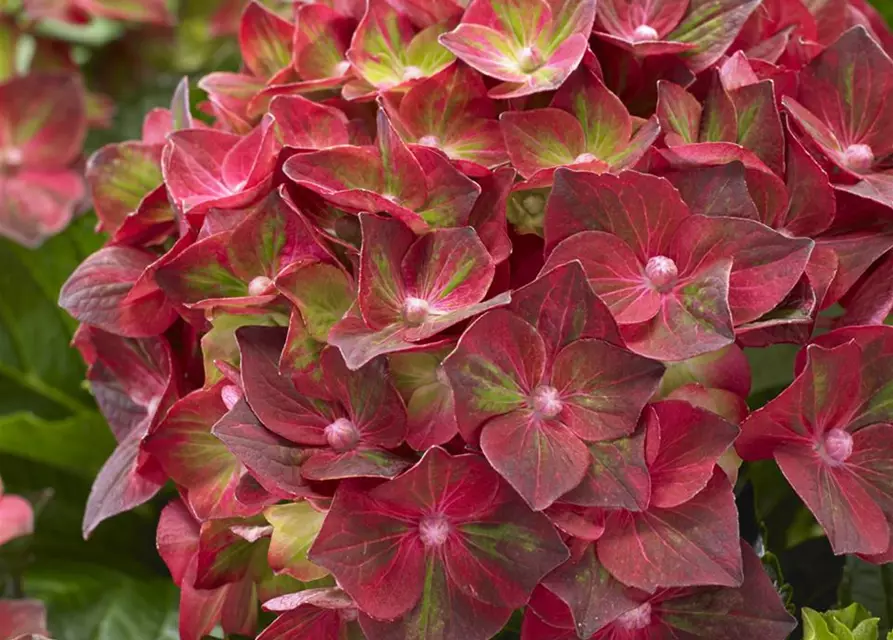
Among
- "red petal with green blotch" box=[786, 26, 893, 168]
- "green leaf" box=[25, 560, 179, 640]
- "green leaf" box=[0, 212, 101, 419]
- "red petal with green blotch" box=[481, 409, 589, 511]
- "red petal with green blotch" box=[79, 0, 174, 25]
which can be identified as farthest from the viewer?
"red petal with green blotch" box=[79, 0, 174, 25]

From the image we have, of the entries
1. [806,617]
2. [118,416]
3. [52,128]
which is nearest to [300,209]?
[118,416]

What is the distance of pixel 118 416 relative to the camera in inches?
22.0

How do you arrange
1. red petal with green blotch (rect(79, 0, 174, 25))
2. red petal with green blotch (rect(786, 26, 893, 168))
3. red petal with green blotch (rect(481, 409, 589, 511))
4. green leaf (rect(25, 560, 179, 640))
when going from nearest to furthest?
1. red petal with green blotch (rect(481, 409, 589, 511))
2. red petal with green blotch (rect(786, 26, 893, 168))
3. green leaf (rect(25, 560, 179, 640))
4. red petal with green blotch (rect(79, 0, 174, 25))

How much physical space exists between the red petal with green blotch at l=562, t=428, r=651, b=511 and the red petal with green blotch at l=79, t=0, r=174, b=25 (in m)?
0.75

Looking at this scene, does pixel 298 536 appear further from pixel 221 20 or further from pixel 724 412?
pixel 221 20

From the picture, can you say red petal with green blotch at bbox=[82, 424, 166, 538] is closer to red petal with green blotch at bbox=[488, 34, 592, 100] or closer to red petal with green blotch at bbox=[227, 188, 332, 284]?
red petal with green blotch at bbox=[227, 188, 332, 284]

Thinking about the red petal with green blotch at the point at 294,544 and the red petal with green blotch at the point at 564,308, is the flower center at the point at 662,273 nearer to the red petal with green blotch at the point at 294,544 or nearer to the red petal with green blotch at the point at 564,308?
the red petal with green blotch at the point at 564,308

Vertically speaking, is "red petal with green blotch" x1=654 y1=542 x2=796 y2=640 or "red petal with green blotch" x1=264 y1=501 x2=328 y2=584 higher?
"red petal with green blotch" x1=264 y1=501 x2=328 y2=584

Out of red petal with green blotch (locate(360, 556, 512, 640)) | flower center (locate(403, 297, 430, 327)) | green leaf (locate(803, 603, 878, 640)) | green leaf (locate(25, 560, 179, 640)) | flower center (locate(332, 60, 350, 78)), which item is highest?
flower center (locate(332, 60, 350, 78))

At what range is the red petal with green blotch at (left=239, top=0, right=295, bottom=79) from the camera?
0.57 m

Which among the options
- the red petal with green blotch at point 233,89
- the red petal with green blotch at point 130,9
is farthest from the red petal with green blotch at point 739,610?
the red petal with green blotch at point 130,9

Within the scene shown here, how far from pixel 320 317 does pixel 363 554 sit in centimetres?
9

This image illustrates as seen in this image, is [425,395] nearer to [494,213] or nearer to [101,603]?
[494,213]

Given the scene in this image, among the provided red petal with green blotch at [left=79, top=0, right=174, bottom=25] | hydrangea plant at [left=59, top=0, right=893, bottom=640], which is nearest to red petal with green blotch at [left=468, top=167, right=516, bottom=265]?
hydrangea plant at [left=59, top=0, right=893, bottom=640]
